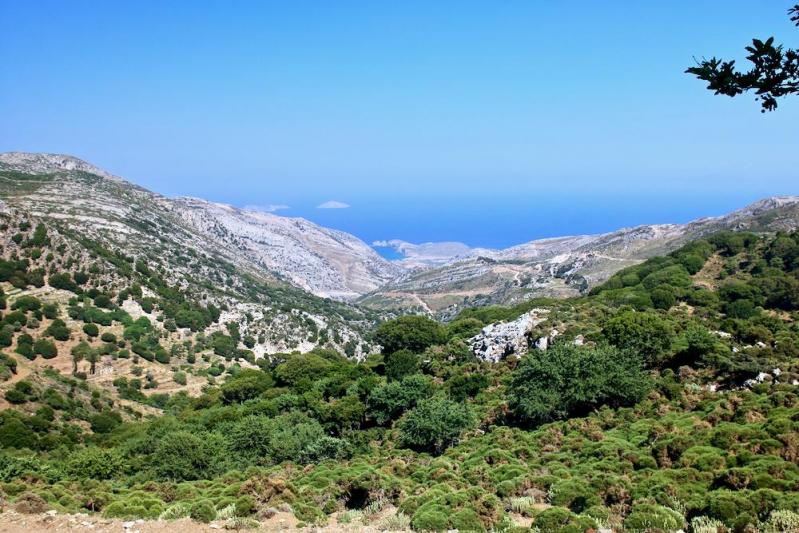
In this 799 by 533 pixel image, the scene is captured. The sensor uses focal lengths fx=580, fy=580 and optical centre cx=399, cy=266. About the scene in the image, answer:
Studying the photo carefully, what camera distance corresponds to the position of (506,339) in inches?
1783

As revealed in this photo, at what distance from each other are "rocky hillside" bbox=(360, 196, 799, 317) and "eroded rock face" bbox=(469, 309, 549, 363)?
6168 centimetres

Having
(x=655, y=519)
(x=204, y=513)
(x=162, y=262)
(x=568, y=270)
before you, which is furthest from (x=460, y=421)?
(x=568, y=270)

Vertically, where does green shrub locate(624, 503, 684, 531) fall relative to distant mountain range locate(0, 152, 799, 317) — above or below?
below

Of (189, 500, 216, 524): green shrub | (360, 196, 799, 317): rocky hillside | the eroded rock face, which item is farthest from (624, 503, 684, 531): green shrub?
(360, 196, 799, 317): rocky hillside

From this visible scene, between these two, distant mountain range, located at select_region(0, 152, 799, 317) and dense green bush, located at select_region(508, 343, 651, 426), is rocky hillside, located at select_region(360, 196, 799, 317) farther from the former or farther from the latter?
dense green bush, located at select_region(508, 343, 651, 426)

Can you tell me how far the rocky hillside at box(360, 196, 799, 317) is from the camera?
112 meters

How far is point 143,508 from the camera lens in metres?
15.9

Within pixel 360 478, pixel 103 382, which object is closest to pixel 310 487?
pixel 360 478

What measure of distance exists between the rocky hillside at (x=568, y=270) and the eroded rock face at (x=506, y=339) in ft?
202

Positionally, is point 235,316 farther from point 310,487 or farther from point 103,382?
point 310,487

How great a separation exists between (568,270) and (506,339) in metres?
94.9

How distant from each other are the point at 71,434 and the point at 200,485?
21.6 meters

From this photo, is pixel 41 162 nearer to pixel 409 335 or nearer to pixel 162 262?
pixel 162 262

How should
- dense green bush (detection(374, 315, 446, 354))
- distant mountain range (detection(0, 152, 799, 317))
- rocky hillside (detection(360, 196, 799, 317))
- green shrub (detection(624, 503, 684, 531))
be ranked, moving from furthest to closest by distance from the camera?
rocky hillside (detection(360, 196, 799, 317)) < distant mountain range (detection(0, 152, 799, 317)) < dense green bush (detection(374, 315, 446, 354)) < green shrub (detection(624, 503, 684, 531))
